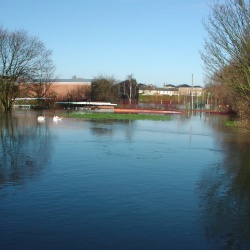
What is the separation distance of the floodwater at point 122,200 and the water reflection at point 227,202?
15mm

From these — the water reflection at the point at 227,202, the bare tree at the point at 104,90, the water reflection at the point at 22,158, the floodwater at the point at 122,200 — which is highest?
the bare tree at the point at 104,90

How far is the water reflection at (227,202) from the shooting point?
18.7ft

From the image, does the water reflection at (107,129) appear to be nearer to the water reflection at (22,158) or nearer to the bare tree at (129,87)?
the water reflection at (22,158)

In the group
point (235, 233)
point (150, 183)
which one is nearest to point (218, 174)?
point (150, 183)

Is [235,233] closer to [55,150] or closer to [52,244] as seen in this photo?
[52,244]

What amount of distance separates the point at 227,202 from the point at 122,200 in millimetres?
2149

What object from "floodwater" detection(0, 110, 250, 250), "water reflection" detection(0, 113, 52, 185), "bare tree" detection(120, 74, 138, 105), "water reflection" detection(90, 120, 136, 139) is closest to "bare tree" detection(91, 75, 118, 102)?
"bare tree" detection(120, 74, 138, 105)

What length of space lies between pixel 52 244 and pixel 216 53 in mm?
23580

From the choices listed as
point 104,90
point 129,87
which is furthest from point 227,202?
point 129,87

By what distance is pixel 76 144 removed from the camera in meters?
15.7

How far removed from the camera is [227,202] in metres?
7.52

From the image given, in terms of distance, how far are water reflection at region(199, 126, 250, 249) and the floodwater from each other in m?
0.02

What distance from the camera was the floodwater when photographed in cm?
549

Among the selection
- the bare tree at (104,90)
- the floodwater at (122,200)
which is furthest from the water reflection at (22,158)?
the bare tree at (104,90)
